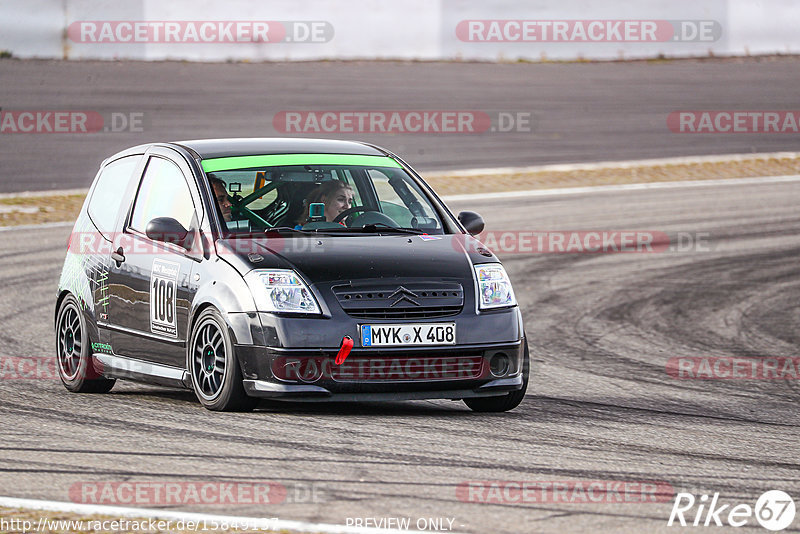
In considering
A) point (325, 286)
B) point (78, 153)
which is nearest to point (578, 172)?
point (78, 153)

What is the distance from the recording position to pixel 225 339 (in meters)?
8.11

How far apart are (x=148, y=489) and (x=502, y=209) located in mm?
15491

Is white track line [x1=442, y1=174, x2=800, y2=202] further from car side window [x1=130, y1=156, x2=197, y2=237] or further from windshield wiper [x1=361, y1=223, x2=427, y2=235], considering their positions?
windshield wiper [x1=361, y1=223, x2=427, y2=235]

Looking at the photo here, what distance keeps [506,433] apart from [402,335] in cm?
78

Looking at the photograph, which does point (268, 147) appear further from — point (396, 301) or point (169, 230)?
point (396, 301)

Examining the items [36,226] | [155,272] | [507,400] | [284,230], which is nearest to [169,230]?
[155,272]

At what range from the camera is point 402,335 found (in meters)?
7.95

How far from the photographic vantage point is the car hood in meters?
8.09

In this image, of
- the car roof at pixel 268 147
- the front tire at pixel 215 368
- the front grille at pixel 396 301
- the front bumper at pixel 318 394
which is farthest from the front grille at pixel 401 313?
the car roof at pixel 268 147

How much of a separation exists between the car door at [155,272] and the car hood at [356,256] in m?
0.45

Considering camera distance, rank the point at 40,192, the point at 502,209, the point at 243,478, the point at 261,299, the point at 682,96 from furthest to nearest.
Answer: the point at 682,96
the point at 40,192
the point at 502,209
the point at 261,299
the point at 243,478

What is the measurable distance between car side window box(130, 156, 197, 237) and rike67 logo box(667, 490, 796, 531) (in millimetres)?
3905

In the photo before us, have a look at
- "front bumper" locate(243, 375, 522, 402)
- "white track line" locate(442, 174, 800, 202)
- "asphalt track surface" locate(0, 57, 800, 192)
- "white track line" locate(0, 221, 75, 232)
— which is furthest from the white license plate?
"asphalt track surface" locate(0, 57, 800, 192)

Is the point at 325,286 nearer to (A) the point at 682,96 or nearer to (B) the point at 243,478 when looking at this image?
(B) the point at 243,478
